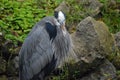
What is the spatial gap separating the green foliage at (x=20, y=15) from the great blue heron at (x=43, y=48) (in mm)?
1128

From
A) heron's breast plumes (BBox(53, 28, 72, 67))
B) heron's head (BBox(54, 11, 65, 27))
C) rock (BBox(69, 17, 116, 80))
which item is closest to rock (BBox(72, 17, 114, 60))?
rock (BBox(69, 17, 116, 80))

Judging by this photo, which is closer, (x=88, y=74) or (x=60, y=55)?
(x=60, y=55)

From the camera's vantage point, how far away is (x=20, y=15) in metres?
6.73

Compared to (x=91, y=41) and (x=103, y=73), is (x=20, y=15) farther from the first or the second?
(x=103, y=73)

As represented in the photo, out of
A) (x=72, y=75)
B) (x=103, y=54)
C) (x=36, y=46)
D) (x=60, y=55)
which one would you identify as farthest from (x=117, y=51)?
(x=36, y=46)

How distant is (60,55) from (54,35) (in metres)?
0.32

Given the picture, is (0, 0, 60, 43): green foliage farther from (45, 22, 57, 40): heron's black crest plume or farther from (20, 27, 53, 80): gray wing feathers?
(45, 22, 57, 40): heron's black crest plume

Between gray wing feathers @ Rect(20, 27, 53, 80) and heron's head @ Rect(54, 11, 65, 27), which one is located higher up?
heron's head @ Rect(54, 11, 65, 27)

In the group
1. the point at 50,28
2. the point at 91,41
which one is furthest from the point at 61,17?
the point at 91,41

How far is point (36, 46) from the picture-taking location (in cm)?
489

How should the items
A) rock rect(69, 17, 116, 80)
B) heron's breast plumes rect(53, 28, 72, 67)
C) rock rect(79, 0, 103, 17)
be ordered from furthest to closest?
Answer: rock rect(79, 0, 103, 17)
rock rect(69, 17, 116, 80)
heron's breast plumes rect(53, 28, 72, 67)

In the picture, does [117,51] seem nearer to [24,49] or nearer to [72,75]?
[72,75]

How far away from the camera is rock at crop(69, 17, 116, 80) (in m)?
5.66

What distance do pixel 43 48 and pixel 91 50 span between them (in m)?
1.00
